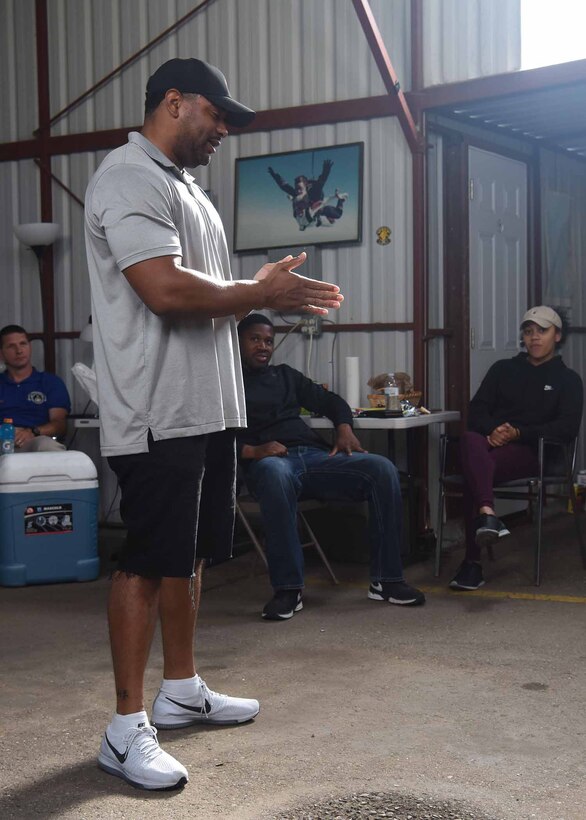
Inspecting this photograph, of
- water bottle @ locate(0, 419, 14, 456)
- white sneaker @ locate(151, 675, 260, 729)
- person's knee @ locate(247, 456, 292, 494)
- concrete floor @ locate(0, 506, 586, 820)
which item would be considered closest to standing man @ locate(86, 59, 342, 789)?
concrete floor @ locate(0, 506, 586, 820)

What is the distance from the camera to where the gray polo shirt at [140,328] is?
2625 millimetres

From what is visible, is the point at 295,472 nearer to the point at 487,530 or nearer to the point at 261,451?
the point at 261,451

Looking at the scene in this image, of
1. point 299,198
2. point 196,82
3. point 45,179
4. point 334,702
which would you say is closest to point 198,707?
point 334,702

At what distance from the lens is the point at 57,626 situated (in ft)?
15.1

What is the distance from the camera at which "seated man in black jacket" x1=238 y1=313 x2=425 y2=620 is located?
4688 mm

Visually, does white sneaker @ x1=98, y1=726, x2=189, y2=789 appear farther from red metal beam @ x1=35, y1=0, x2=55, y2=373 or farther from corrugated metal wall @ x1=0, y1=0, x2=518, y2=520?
red metal beam @ x1=35, y1=0, x2=55, y2=373

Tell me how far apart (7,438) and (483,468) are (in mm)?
2548

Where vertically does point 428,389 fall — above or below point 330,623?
above

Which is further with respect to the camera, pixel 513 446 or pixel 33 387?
pixel 33 387

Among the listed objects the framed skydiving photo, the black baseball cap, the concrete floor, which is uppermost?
the framed skydiving photo

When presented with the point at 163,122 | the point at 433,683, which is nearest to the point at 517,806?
the point at 433,683

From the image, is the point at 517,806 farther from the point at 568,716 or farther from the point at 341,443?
the point at 341,443

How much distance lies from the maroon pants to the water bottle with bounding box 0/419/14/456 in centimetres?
241

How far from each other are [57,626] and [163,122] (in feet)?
8.35
